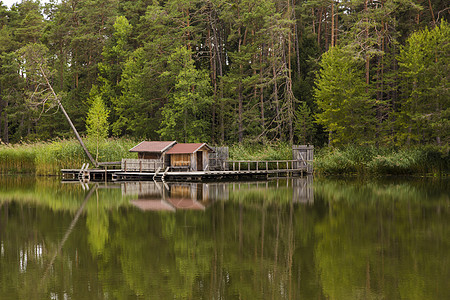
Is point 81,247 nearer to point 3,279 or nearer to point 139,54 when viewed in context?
point 3,279

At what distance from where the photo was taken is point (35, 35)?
2459 inches

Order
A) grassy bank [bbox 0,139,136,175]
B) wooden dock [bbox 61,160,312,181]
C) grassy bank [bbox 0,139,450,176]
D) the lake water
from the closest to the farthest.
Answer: the lake water, grassy bank [bbox 0,139,450,176], wooden dock [bbox 61,160,312,181], grassy bank [bbox 0,139,136,175]

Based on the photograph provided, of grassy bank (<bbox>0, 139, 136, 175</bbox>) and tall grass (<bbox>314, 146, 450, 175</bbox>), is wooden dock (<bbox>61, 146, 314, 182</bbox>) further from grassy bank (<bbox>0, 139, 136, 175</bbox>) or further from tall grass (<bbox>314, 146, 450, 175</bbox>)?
tall grass (<bbox>314, 146, 450, 175</bbox>)

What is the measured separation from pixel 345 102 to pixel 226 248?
29.9 meters

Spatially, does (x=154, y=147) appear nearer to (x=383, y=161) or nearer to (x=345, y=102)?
(x=345, y=102)

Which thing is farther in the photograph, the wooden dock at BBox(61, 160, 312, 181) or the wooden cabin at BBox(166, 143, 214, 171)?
the wooden cabin at BBox(166, 143, 214, 171)

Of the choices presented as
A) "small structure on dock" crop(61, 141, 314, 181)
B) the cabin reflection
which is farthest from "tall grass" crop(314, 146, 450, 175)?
the cabin reflection

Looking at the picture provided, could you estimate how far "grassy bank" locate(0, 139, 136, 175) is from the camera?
4000 cm

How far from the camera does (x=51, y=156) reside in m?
39.9

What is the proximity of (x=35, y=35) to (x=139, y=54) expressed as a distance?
18.1m

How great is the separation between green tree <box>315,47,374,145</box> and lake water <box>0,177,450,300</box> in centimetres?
1754

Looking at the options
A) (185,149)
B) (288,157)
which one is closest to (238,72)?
(288,157)

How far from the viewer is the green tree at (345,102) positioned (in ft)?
129

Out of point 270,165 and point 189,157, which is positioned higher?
point 189,157
